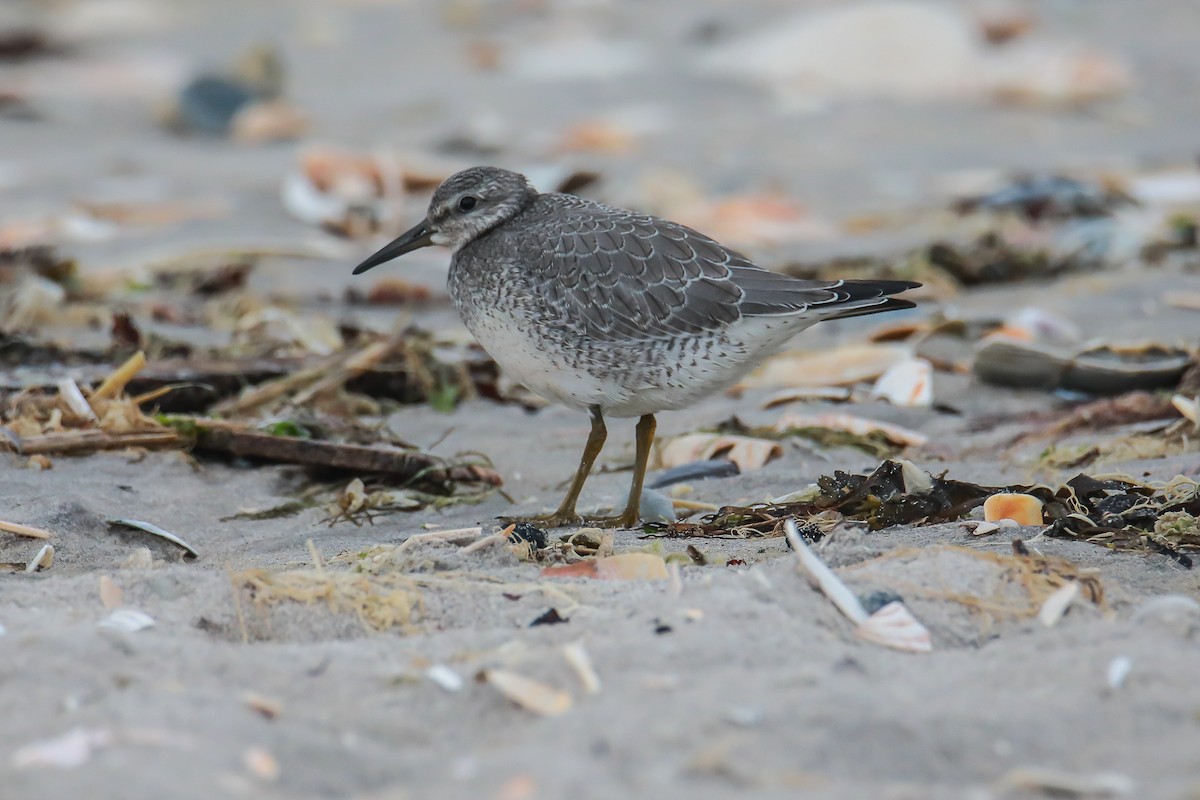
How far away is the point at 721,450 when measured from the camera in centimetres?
534

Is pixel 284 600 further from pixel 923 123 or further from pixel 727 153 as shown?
pixel 923 123

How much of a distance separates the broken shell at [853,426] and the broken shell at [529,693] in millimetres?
2985

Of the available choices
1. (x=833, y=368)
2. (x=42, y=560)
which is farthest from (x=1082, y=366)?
(x=42, y=560)

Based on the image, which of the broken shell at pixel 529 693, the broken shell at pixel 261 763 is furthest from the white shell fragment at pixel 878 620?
the broken shell at pixel 261 763

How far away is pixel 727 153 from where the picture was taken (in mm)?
11742

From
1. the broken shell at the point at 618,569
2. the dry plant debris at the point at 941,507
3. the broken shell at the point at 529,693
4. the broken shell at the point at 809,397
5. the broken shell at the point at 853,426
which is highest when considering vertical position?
the broken shell at the point at 529,693

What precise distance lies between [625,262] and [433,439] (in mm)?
1382

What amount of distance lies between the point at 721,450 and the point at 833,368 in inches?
52.3

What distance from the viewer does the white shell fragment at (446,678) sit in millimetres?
2740

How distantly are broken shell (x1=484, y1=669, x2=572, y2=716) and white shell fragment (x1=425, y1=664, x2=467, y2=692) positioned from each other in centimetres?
6

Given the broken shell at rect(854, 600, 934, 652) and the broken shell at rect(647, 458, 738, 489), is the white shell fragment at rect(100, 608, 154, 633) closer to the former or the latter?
the broken shell at rect(854, 600, 934, 652)

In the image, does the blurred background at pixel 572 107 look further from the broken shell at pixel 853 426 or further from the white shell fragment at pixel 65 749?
the white shell fragment at pixel 65 749

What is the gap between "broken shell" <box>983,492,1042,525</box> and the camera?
399 cm

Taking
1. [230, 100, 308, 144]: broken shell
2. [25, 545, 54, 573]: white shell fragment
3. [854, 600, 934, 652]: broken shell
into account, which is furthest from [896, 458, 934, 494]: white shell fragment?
[230, 100, 308, 144]: broken shell
